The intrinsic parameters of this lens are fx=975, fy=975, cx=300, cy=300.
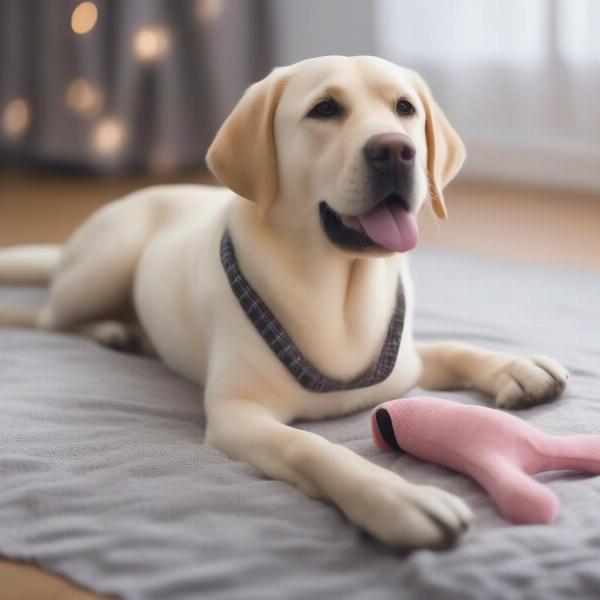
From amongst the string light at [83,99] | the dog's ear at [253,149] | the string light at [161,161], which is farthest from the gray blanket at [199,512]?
the string light at [83,99]

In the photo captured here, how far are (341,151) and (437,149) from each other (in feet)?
0.95

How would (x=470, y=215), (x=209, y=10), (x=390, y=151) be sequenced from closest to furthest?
(x=390, y=151) → (x=470, y=215) → (x=209, y=10)

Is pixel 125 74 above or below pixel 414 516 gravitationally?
above

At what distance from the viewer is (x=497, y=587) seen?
46.1 inches

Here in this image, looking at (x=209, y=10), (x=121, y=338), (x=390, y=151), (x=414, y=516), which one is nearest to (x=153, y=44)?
(x=209, y=10)

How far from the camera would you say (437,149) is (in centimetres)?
181

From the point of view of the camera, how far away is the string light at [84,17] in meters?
4.56

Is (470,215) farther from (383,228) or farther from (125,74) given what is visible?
(383,228)

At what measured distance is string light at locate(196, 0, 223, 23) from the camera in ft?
14.9

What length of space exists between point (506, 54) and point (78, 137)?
6.61ft

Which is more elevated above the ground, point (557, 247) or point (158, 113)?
point (158, 113)

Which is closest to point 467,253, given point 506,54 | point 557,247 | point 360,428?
point 557,247

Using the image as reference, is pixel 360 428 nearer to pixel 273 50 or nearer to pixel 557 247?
pixel 557 247

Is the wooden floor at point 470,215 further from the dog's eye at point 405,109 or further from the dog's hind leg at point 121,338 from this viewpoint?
the dog's eye at point 405,109
